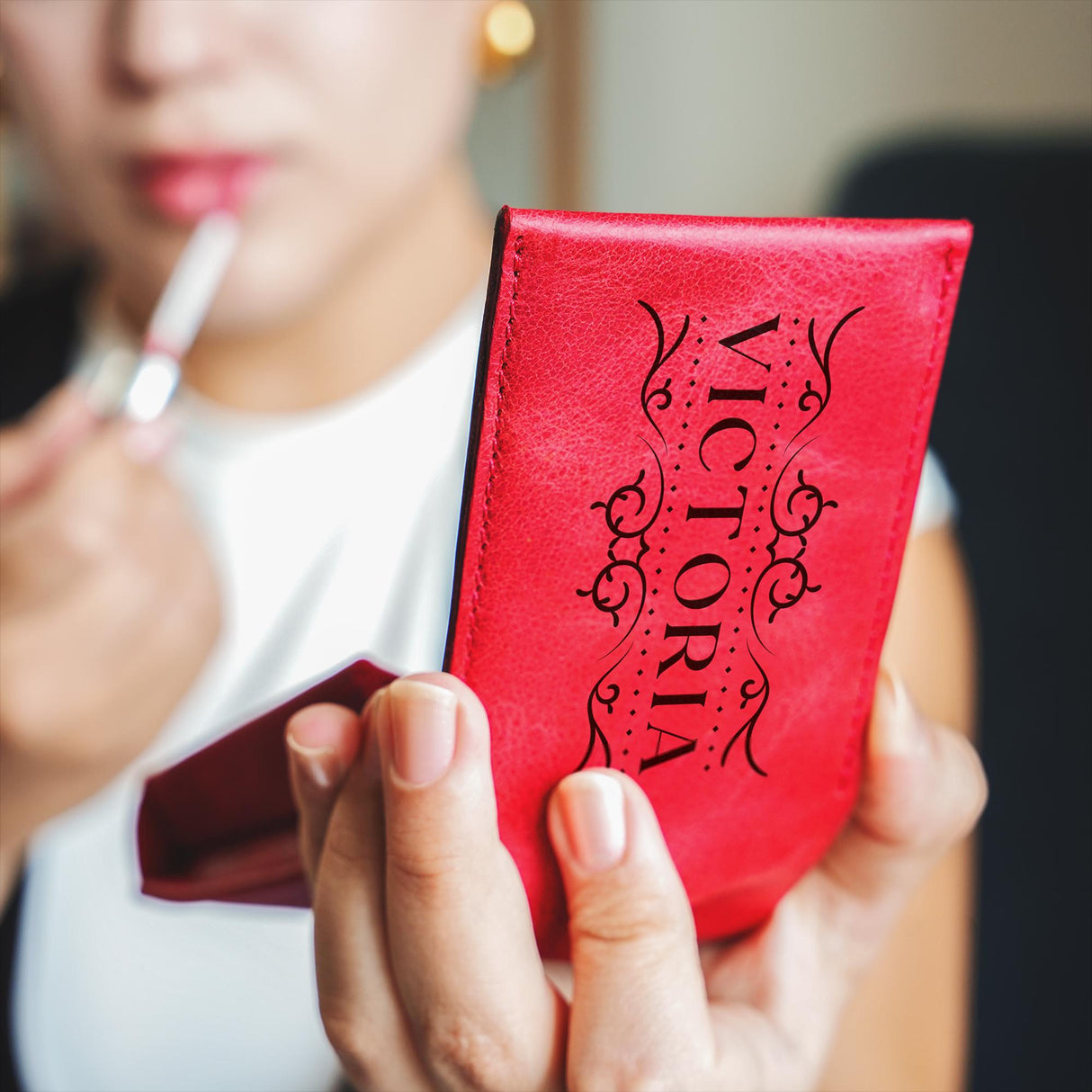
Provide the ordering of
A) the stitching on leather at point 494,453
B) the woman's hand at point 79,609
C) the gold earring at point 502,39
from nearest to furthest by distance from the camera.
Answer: the stitching on leather at point 494,453 < the woman's hand at point 79,609 < the gold earring at point 502,39

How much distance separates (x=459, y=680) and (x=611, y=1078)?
107 mm

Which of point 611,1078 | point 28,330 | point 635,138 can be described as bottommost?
point 611,1078

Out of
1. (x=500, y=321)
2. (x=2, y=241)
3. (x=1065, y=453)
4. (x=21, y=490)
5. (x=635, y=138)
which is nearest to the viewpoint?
(x=500, y=321)

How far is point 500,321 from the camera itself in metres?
0.18

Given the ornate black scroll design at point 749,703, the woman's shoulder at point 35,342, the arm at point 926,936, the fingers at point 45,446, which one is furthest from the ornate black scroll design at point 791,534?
the woman's shoulder at point 35,342

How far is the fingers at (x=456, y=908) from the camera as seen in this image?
0.20 metres

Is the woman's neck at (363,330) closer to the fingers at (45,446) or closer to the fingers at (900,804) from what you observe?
the fingers at (45,446)

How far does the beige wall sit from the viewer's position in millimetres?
562

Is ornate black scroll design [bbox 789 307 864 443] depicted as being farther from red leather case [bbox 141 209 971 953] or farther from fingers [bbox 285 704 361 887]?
fingers [bbox 285 704 361 887]

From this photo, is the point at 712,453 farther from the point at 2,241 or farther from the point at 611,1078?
the point at 2,241

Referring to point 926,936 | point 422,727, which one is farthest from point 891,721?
point 926,936

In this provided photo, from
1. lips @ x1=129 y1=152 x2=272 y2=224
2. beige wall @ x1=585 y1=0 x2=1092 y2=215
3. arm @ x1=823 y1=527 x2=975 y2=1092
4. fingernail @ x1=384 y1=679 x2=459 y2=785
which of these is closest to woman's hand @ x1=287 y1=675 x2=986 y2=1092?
fingernail @ x1=384 y1=679 x2=459 y2=785

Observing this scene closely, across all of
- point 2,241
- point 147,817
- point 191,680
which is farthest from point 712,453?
point 2,241

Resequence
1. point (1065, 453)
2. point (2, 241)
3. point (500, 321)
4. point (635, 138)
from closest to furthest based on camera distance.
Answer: point (500, 321) → point (1065, 453) → point (635, 138) → point (2, 241)
